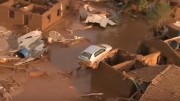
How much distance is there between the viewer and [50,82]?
23.5 metres

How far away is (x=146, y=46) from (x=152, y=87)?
206 inches

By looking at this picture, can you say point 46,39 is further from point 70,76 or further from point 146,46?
point 146,46

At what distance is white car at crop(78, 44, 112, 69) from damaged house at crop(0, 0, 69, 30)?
4.80m

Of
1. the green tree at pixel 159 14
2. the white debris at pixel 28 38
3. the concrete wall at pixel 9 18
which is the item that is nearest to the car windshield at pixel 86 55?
the white debris at pixel 28 38

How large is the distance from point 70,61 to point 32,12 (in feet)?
17.4

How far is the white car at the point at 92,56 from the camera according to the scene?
24250 mm

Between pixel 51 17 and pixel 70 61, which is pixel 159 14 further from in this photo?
pixel 70 61

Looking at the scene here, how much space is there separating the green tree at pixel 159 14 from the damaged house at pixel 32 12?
583cm

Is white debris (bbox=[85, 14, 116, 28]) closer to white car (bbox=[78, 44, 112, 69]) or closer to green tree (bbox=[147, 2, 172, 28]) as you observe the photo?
green tree (bbox=[147, 2, 172, 28])

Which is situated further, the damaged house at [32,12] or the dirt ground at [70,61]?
the damaged house at [32,12]

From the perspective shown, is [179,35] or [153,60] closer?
[153,60]

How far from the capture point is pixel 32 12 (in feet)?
96.1

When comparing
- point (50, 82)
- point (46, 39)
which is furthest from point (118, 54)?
point (46, 39)

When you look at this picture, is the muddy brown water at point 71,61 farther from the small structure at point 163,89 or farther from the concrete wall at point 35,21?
the small structure at point 163,89
